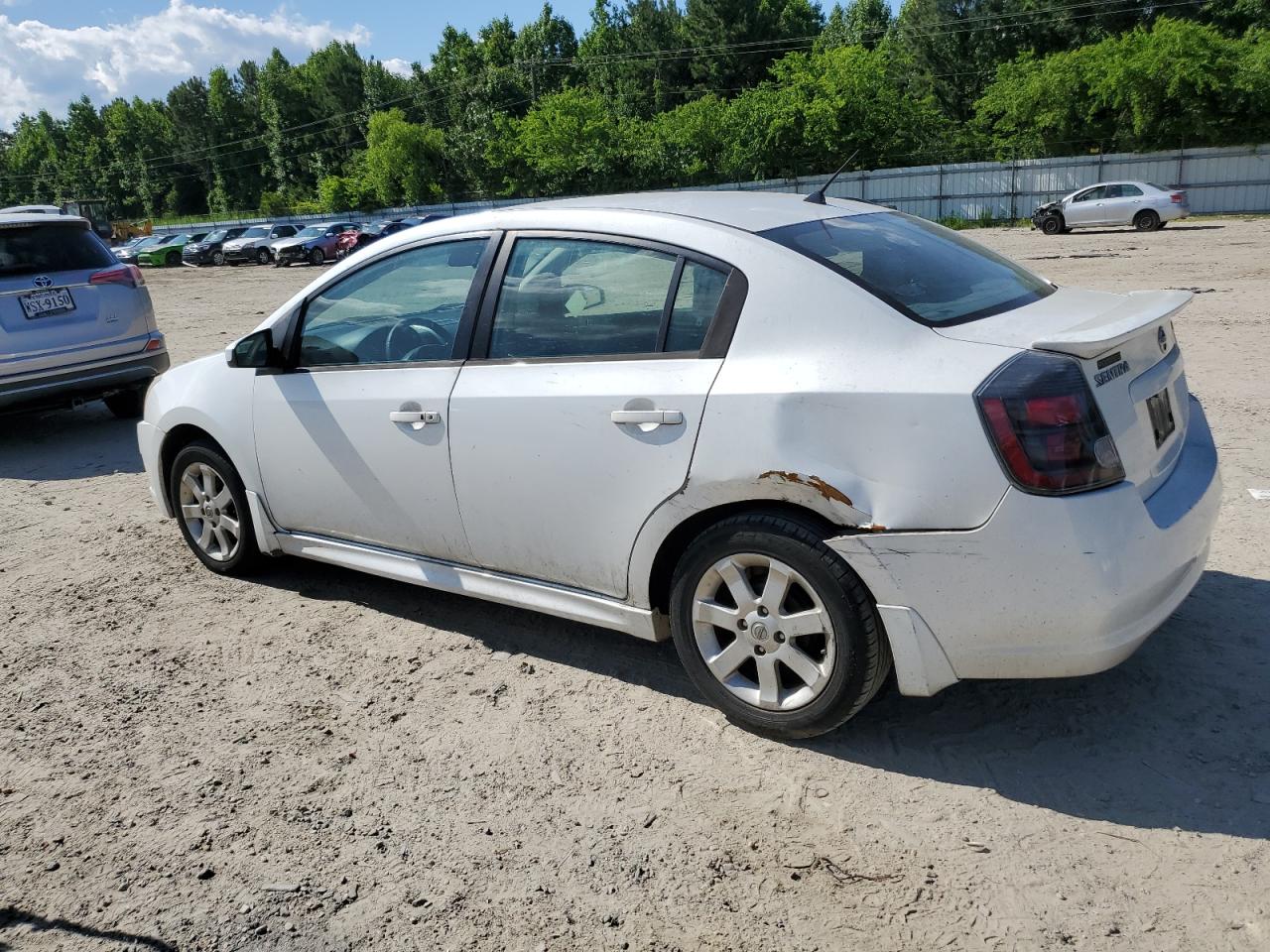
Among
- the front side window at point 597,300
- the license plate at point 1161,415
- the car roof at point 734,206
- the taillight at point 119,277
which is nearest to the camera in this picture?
the license plate at point 1161,415

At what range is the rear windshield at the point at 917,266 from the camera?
321cm

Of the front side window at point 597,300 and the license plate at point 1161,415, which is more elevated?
the front side window at point 597,300

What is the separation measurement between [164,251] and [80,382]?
42.2m

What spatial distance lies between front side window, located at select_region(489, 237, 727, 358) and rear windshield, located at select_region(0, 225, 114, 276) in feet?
20.1

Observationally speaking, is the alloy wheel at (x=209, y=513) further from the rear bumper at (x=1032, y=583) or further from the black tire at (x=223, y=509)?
the rear bumper at (x=1032, y=583)

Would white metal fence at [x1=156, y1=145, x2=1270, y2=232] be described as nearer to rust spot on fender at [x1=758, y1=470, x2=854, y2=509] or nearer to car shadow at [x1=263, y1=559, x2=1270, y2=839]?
car shadow at [x1=263, y1=559, x2=1270, y2=839]

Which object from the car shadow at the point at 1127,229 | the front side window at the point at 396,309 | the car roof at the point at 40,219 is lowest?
the car shadow at the point at 1127,229

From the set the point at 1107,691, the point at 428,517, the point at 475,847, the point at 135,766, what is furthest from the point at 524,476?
the point at 1107,691

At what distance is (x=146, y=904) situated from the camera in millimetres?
2773

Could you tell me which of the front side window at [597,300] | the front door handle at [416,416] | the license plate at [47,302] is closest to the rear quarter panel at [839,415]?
the front side window at [597,300]

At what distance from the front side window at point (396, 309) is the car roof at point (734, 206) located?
1.34 feet

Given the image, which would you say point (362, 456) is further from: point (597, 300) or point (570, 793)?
point (570, 793)

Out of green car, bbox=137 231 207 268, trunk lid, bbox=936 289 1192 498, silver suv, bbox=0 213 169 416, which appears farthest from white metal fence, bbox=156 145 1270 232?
trunk lid, bbox=936 289 1192 498

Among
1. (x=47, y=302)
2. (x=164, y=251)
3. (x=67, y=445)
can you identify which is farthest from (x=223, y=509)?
(x=164, y=251)
